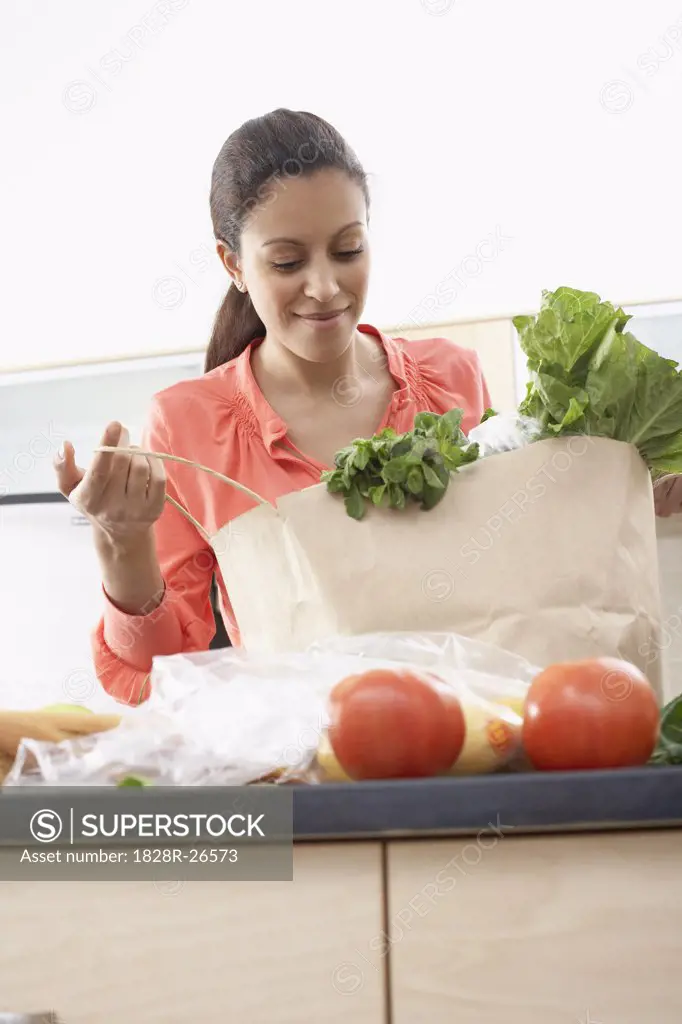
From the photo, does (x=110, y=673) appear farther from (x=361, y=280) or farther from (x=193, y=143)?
(x=193, y=143)

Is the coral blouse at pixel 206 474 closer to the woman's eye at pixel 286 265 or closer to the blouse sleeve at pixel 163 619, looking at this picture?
the blouse sleeve at pixel 163 619

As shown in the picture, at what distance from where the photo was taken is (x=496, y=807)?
0.45m

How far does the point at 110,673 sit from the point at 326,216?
1.73ft

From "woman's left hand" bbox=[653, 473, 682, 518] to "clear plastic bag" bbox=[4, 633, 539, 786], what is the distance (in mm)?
429

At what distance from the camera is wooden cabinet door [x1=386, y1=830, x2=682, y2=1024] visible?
0.42 m

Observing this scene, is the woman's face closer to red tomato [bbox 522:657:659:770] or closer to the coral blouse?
the coral blouse

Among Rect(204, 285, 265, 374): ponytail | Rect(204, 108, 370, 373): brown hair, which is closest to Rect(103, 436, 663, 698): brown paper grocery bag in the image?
Rect(204, 108, 370, 373): brown hair

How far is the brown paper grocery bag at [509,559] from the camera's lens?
77 centimetres

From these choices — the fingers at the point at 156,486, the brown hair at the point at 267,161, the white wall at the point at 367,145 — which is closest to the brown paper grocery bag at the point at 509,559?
the fingers at the point at 156,486

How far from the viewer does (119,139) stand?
8.89ft

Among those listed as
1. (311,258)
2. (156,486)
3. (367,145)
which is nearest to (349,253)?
(311,258)

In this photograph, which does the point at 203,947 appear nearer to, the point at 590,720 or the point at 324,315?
the point at 590,720

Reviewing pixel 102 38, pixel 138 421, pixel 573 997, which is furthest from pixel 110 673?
pixel 102 38

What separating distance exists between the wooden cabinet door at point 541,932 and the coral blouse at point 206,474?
2.36ft
